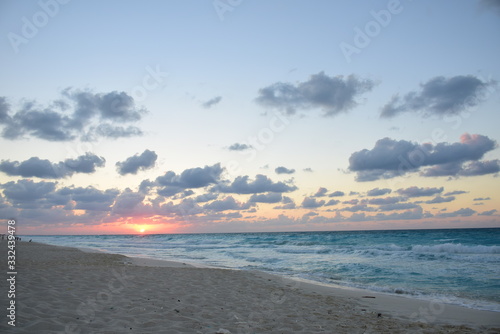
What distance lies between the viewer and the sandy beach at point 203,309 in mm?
6562

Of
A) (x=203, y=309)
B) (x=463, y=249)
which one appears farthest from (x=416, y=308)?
(x=463, y=249)

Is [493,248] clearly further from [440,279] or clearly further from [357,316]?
[357,316]

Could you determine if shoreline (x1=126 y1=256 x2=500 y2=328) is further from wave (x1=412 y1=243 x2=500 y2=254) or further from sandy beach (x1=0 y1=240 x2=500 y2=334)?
wave (x1=412 y1=243 x2=500 y2=254)

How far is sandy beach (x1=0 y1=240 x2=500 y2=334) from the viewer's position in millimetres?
6562

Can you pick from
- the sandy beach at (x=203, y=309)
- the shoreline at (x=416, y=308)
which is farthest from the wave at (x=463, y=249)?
the sandy beach at (x=203, y=309)

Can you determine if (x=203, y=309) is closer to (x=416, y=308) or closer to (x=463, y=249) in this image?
(x=416, y=308)

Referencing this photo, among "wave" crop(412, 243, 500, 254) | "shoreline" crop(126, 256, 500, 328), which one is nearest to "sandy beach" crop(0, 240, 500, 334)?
"shoreline" crop(126, 256, 500, 328)

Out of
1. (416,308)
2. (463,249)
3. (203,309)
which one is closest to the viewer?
(203,309)

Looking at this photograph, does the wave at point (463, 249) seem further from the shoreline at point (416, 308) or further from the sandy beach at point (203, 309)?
the sandy beach at point (203, 309)

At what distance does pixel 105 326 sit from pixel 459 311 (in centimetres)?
1022

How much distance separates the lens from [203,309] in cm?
820

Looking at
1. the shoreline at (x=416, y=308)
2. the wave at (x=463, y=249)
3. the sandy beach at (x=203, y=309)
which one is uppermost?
the sandy beach at (x=203, y=309)

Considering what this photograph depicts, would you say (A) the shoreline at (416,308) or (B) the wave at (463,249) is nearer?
(A) the shoreline at (416,308)

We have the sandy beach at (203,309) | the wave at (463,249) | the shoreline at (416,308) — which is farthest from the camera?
the wave at (463,249)
